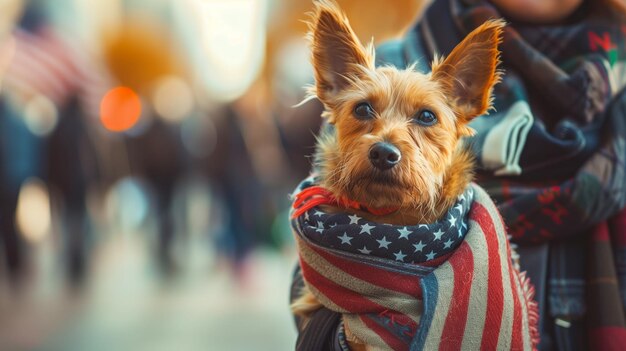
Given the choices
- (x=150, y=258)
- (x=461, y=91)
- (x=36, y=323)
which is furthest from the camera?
(x=150, y=258)

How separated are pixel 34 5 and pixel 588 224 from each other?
16.3 ft

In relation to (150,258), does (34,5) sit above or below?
above

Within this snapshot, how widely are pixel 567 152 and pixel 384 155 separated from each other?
599 mm

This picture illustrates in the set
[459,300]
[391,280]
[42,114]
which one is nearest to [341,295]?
[391,280]

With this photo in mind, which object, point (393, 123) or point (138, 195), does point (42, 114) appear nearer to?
point (138, 195)

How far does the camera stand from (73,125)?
4.82 m

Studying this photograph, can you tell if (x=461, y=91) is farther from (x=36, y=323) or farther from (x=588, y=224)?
(x=36, y=323)

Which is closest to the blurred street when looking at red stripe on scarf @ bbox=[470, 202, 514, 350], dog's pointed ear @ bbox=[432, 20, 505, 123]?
red stripe on scarf @ bbox=[470, 202, 514, 350]

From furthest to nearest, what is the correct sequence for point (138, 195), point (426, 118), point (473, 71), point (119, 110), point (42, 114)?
point (138, 195) < point (119, 110) < point (42, 114) < point (426, 118) < point (473, 71)

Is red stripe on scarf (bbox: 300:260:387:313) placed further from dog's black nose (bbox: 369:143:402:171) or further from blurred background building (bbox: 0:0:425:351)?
blurred background building (bbox: 0:0:425:351)

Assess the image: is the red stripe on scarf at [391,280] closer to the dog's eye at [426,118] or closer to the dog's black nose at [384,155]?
the dog's black nose at [384,155]

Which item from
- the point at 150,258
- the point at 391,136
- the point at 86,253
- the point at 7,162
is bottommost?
the point at 150,258

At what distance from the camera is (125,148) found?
6164 mm

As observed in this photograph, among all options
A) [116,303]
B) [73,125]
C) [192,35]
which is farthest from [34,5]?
[192,35]
